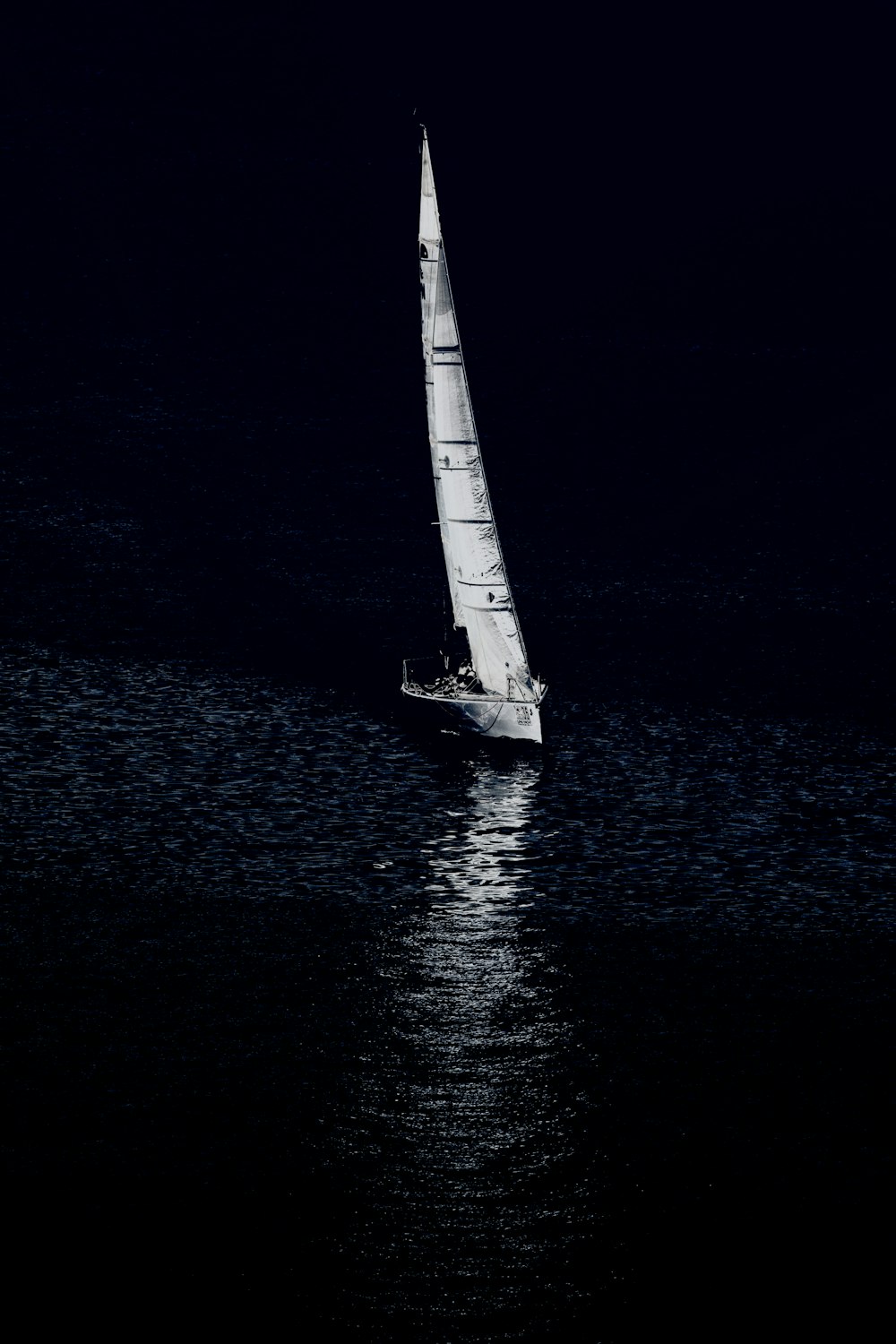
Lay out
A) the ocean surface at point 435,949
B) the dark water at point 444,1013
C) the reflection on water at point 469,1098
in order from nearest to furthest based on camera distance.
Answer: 1. the reflection on water at point 469,1098
2. the dark water at point 444,1013
3. the ocean surface at point 435,949

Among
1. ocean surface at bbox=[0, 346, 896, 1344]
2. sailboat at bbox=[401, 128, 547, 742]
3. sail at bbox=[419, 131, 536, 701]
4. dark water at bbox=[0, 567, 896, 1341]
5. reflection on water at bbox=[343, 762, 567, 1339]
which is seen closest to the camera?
reflection on water at bbox=[343, 762, 567, 1339]

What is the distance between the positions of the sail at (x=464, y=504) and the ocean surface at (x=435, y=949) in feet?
19.9

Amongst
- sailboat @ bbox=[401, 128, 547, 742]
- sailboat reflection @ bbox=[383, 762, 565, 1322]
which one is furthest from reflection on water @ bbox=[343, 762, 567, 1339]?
sailboat @ bbox=[401, 128, 547, 742]

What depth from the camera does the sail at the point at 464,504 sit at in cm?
12250

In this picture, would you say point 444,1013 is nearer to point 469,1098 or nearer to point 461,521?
point 469,1098

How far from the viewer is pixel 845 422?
623 feet

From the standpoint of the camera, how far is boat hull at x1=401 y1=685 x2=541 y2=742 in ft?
385

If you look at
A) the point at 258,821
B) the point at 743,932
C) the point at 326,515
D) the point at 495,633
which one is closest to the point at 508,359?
the point at 326,515

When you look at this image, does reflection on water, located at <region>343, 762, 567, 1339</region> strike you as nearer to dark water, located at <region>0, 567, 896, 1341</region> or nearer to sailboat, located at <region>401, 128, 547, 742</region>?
dark water, located at <region>0, 567, 896, 1341</region>

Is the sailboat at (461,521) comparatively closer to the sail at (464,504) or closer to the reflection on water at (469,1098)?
the sail at (464,504)

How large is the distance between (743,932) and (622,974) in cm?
754

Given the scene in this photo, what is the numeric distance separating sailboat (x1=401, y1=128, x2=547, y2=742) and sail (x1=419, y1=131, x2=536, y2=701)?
56 mm

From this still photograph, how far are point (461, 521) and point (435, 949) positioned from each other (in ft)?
130

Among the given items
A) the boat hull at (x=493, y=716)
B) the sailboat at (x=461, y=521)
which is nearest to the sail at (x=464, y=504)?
the sailboat at (x=461, y=521)
